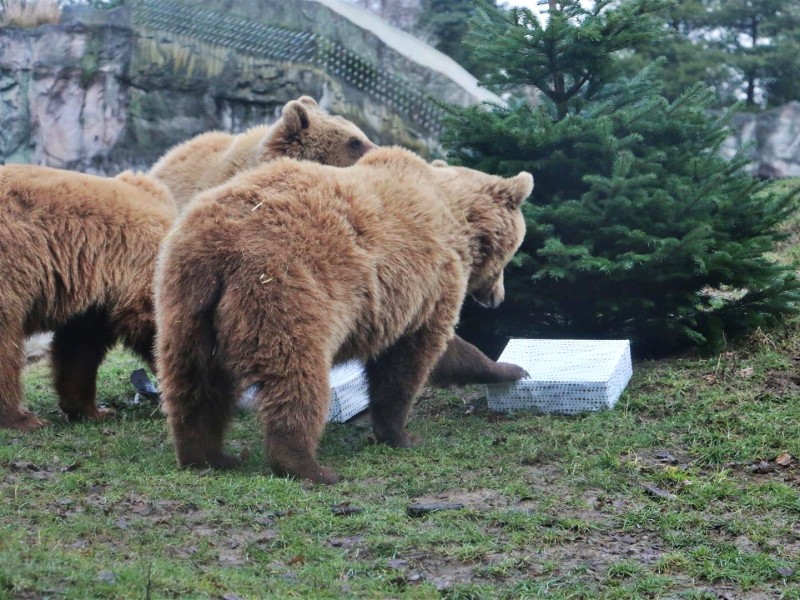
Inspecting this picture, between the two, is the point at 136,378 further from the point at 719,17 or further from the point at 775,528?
the point at 719,17

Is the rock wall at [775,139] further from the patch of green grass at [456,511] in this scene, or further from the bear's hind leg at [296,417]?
the bear's hind leg at [296,417]

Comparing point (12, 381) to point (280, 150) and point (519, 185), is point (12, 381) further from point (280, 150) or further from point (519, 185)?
point (519, 185)

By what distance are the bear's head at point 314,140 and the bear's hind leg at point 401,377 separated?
250 centimetres

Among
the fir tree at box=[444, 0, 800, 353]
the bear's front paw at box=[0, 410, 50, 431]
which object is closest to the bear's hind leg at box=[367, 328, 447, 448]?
the fir tree at box=[444, 0, 800, 353]

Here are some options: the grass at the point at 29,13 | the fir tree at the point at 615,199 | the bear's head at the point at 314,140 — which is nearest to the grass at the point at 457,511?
the fir tree at the point at 615,199

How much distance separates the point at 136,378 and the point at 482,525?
4.15 m

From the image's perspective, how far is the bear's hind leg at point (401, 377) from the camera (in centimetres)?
605

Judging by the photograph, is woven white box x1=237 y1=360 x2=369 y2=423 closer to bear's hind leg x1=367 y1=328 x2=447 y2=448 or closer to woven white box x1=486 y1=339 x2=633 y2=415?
bear's hind leg x1=367 y1=328 x2=447 y2=448

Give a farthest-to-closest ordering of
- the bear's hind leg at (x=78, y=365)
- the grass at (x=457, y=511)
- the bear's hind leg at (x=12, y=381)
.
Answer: the bear's hind leg at (x=78, y=365) → the bear's hind leg at (x=12, y=381) → the grass at (x=457, y=511)

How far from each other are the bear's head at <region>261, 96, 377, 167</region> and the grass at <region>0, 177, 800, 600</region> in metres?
2.41

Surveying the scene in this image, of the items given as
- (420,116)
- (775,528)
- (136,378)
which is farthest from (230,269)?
(420,116)

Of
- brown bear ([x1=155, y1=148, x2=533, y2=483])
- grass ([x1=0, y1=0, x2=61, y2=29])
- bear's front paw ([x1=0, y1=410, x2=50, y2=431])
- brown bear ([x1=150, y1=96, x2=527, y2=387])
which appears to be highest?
grass ([x1=0, y1=0, x2=61, y2=29])

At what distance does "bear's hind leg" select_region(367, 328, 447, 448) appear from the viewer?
6.05 m

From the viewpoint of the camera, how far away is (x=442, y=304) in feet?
19.8
